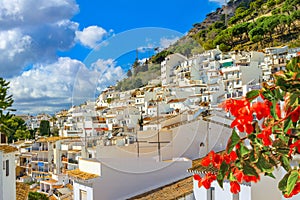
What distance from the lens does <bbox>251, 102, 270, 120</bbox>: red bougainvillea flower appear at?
1146mm

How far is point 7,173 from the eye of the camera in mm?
8750

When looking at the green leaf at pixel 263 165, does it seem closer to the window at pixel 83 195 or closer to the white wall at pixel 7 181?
the window at pixel 83 195

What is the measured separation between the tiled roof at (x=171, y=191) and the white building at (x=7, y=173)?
3.12 m

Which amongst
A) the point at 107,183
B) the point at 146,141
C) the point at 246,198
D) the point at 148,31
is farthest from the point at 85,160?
the point at 148,31

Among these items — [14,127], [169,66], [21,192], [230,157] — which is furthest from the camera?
[14,127]

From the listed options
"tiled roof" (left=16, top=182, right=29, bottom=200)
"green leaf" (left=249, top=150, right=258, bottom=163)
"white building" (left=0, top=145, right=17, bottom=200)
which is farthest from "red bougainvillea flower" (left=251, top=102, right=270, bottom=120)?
"tiled roof" (left=16, top=182, right=29, bottom=200)

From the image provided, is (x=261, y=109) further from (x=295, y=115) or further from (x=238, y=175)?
(x=238, y=175)

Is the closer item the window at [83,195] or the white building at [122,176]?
the white building at [122,176]

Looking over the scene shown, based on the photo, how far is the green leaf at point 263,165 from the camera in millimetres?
1185

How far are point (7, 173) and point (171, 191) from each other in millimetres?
4002

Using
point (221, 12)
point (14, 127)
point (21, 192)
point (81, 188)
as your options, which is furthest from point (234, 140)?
point (221, 12)

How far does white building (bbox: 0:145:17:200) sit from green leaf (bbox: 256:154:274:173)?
26.5ft

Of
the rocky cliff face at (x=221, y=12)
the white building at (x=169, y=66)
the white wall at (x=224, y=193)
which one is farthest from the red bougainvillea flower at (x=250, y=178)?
the rocky cliff face at (x=221, y=12)

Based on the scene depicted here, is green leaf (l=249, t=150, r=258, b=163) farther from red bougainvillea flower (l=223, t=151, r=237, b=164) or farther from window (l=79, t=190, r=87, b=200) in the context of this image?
window (l=79, t=190, r=87, b=200)
